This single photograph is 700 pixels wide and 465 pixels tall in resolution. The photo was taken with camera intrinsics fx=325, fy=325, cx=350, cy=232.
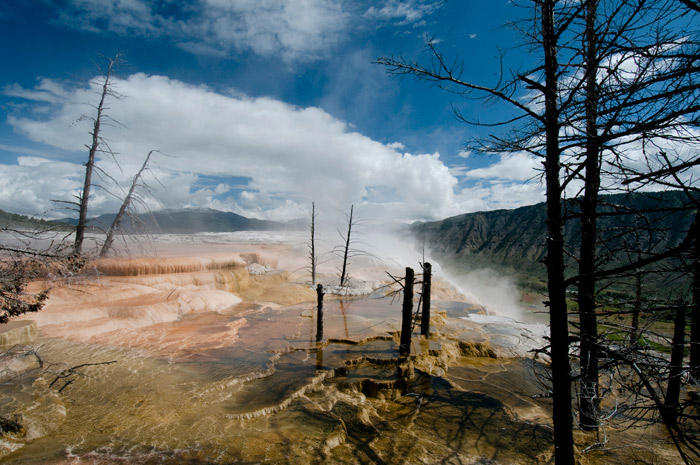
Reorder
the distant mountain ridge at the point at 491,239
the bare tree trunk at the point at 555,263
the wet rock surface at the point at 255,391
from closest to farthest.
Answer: the bare tree trunk at the point at 555,263, the wet rock surface at the point at 255,391, the distant mountain ridge at the point at 491,239

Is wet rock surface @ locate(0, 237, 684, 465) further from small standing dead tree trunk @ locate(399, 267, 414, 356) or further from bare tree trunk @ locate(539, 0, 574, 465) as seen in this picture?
small standing dead tree trunk @ locate(399, 267, 414, 356)

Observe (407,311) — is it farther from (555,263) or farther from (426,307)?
(555,263)

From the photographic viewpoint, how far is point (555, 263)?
3357 mm

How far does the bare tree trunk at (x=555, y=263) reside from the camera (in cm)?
336

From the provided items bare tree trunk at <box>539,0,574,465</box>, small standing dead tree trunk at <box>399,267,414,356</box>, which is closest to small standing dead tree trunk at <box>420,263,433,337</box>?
small standing dead tree trunk at <box>399,267,414,356</box>

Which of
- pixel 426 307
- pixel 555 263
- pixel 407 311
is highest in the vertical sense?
pixel 555 263

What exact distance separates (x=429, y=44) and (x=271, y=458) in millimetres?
6313

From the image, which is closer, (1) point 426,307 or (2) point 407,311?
(2) point 407,311

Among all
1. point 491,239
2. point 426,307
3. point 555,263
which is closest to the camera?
point 555,263

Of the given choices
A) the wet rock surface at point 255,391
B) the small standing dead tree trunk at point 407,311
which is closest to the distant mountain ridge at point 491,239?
the wet rock surface at point 255,391

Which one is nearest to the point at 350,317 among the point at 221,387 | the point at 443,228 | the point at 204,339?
the point at 204,339

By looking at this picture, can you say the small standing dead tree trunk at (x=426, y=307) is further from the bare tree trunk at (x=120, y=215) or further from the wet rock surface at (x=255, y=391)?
the bare tree trunk at (x=120, y=215)

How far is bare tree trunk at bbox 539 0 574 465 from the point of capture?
3.36 metres

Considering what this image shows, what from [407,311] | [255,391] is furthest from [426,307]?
[255,391]
